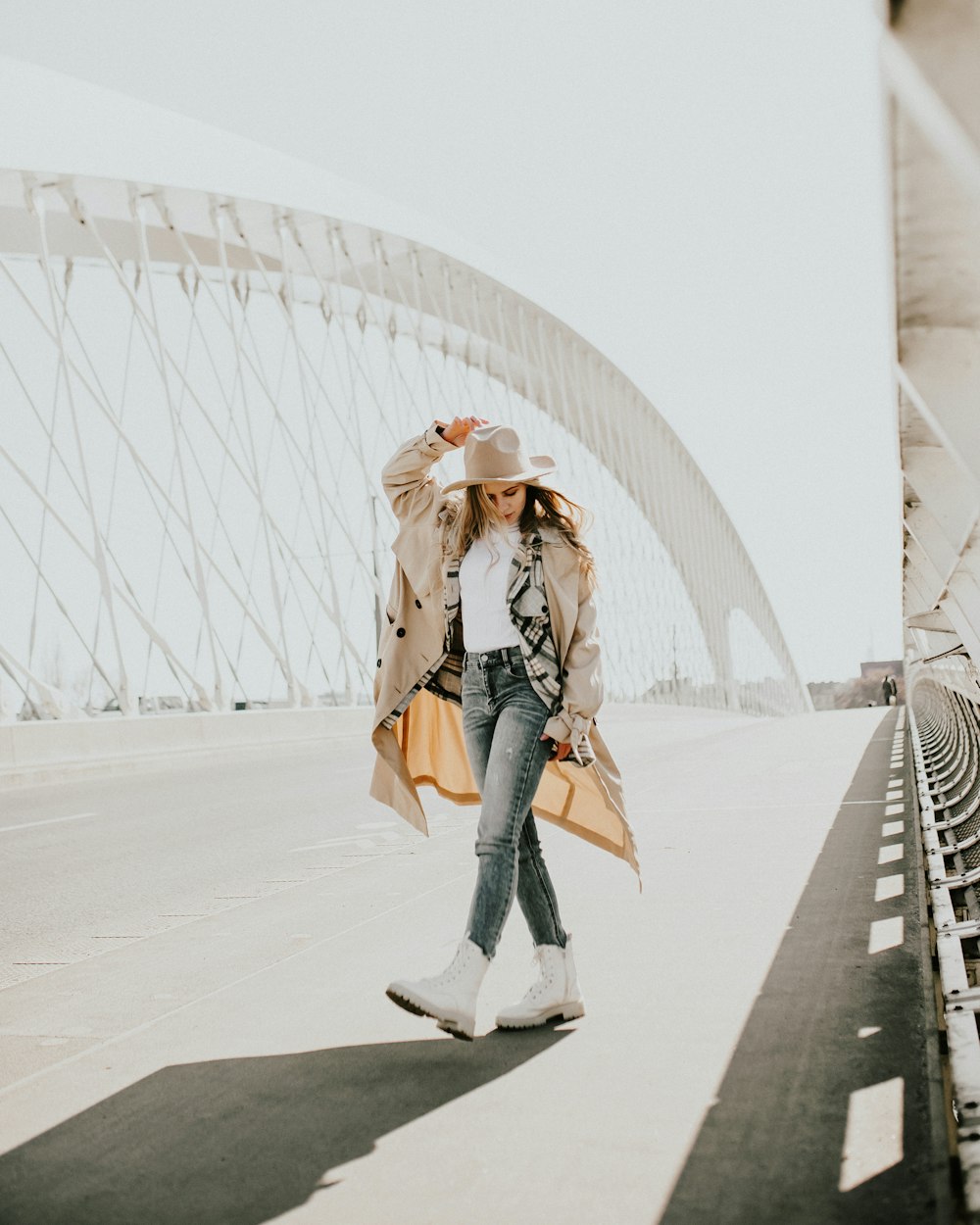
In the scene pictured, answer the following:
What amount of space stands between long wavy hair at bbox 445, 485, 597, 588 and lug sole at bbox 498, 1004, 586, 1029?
44.4 inches

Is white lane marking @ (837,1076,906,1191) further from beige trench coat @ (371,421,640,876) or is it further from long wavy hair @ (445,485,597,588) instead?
long wavy hair @ (445,485,597,588)

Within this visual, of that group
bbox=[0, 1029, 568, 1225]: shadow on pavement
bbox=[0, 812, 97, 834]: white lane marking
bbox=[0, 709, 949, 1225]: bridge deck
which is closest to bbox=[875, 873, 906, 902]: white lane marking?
bbox=[0, 709, 949, 1225]: bridge deck

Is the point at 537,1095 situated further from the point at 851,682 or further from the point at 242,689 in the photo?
the point at 851,682

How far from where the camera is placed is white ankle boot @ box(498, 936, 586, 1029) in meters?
3.46

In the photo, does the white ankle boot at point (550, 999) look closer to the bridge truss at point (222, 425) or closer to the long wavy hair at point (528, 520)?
the long wavy hair at point (528, 520)

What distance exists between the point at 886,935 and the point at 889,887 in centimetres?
89

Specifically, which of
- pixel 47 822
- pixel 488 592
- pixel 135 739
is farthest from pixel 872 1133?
pixel 135 739

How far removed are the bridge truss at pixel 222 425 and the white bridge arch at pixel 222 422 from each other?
44mm

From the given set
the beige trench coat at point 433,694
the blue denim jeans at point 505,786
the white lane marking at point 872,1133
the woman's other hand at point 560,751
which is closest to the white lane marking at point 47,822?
the beige trench coat at point 433,694

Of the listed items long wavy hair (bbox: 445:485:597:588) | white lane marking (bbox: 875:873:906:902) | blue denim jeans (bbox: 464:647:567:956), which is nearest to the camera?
blue denim jeans (bbox: 464:647:567:956)

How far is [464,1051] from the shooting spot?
3340 mm

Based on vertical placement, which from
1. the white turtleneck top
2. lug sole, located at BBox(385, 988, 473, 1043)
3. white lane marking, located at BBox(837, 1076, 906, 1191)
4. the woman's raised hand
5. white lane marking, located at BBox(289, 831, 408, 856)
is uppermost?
the woman's raised hand

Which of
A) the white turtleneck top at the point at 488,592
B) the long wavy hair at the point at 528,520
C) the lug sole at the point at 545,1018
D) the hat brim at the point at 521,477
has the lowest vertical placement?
the lug sole at the point at 545,1018

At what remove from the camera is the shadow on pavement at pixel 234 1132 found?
2.45 m
